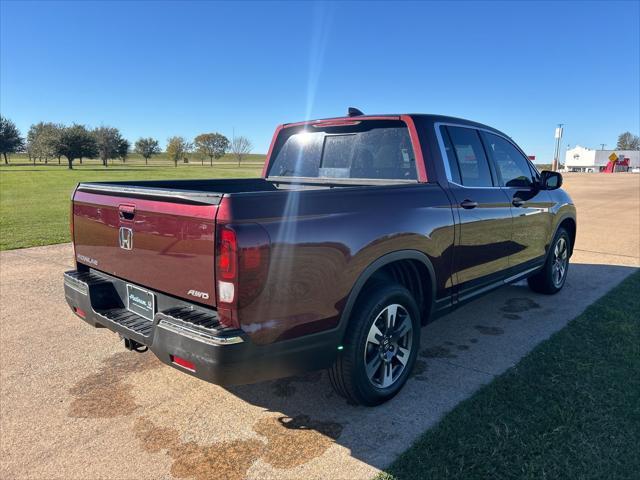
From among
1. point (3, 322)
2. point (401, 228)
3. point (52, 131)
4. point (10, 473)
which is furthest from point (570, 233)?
point (52, 131)

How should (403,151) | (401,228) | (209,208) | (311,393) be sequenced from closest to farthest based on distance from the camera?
(209,208)
(401,228)
(311,393)
(403,151)

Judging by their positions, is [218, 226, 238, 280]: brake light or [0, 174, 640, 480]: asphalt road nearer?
[218, 226, 238, 280]: brake light

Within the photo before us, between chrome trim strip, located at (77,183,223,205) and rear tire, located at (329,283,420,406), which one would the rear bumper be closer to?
rear tire, located at (329,283,420,406)

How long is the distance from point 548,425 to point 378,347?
114 cm

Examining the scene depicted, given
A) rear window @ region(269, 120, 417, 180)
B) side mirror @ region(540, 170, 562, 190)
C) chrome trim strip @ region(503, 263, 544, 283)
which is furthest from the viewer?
side mirror @ region(540, 170, 562, 190)

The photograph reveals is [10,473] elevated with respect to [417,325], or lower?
lower

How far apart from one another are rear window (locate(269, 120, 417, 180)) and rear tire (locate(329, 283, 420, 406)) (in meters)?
1.13

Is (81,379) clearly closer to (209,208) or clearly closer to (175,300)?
(175,300)

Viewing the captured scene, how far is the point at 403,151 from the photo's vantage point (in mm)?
3824

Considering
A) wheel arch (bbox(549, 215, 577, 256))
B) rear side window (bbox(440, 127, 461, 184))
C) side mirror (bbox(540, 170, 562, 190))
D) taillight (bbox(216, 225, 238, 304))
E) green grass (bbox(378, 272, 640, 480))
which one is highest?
rear side window (bbox(440, 127, 461, 184))

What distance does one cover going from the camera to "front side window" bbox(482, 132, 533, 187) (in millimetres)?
4586

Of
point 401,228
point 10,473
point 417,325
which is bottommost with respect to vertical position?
point 10,473

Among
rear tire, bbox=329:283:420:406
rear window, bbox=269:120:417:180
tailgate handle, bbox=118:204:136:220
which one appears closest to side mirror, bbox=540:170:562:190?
rear window, bbox=269:120:417:180

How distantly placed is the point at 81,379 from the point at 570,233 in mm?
5856
